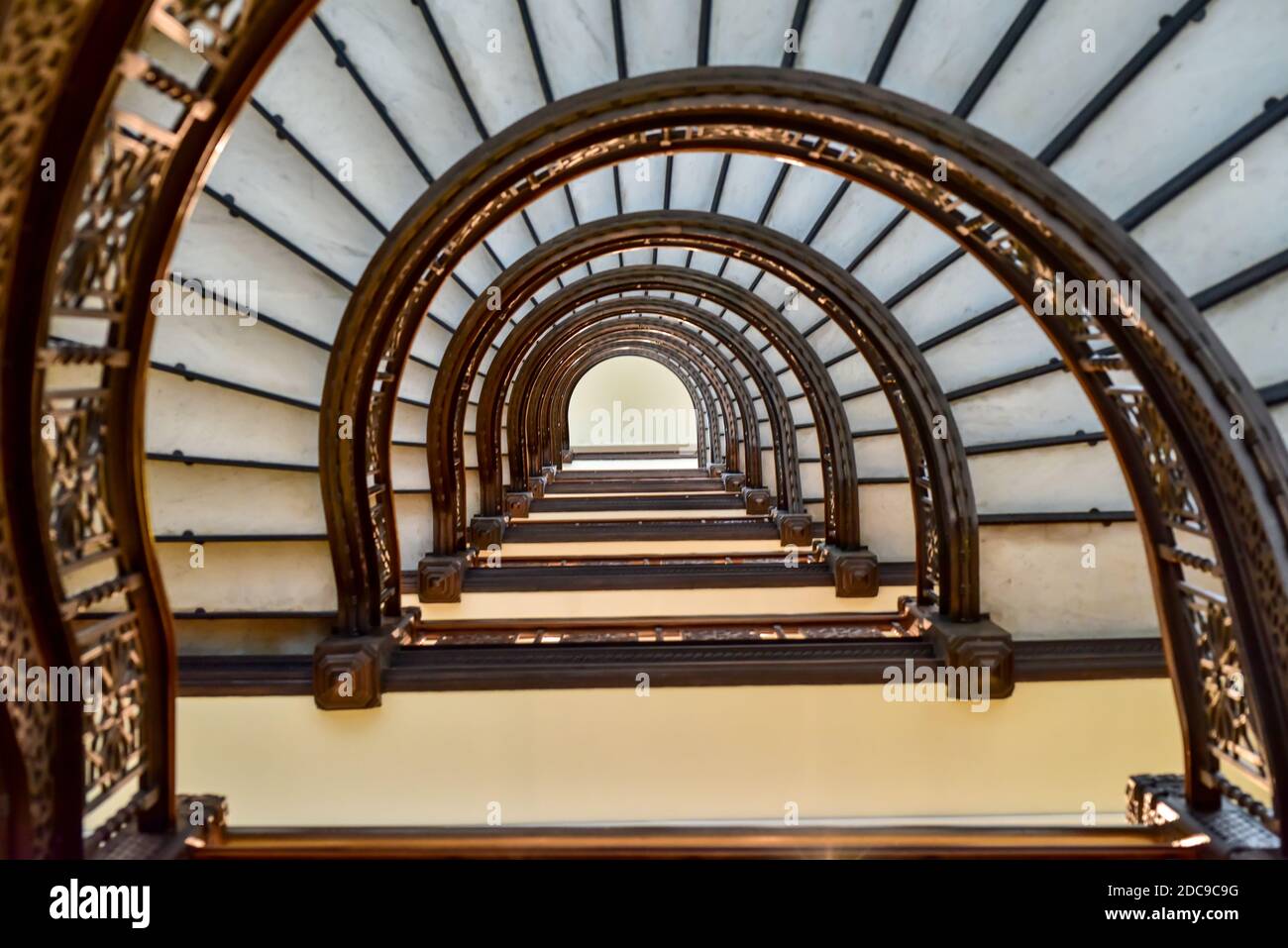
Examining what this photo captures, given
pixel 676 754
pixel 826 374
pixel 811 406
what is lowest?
pixel 676 754

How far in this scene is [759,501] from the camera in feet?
31.6

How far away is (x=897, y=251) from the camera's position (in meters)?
→ 4.71

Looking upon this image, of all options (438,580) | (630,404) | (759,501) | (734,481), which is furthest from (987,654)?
(630,404)

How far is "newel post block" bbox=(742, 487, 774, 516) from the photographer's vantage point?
957cm

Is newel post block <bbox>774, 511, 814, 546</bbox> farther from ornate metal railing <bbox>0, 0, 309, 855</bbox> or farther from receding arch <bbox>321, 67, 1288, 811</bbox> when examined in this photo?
ornate metal railing <bbox>0, 0, 309, 855</bbox>

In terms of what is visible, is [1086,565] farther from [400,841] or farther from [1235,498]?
[400,841]

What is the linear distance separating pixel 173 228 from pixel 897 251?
417 centimetres

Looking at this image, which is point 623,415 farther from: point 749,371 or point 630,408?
point 749,371

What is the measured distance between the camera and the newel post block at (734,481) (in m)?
11.4

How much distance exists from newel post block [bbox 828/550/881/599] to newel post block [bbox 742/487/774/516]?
3249mm

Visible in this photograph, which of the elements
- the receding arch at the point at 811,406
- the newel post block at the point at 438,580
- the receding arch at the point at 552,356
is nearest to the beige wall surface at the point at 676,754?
the newel post block at the point at 438,580

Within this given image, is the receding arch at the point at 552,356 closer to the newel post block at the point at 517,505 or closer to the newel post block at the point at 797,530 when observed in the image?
the newel post block at the point at 517,505

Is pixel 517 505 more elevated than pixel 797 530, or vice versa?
pixel 517 505

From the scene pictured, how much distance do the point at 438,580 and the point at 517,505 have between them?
3444 millimetres
